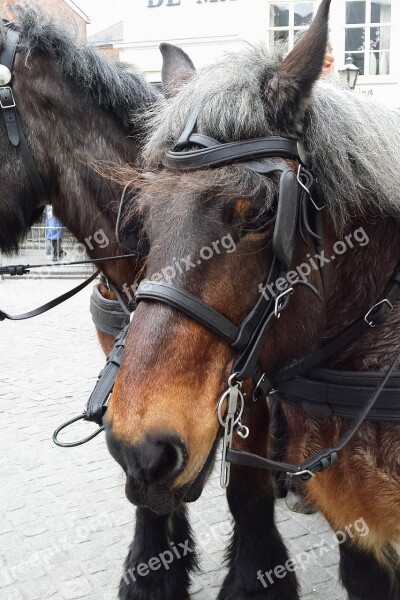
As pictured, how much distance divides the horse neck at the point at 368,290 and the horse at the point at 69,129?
0.97 meters

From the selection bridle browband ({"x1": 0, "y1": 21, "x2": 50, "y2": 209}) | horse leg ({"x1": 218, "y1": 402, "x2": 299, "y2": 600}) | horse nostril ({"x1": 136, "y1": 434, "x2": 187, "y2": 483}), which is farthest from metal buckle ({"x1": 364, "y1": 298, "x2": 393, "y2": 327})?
bridle browband ({"x1": 0, "y1": 21, "x2": 50, "y2": 209})

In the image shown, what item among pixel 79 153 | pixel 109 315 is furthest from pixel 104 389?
pixel 79 153

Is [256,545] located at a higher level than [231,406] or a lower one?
lower

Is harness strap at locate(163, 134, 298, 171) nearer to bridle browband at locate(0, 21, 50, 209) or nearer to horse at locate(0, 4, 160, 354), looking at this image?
horse at locate(0, 4, 160, 354)

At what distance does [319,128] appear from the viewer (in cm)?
183

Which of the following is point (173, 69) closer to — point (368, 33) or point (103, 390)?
point (103, 390)

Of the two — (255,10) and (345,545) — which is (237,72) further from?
(255,10)

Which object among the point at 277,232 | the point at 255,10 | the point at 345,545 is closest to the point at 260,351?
the point at 277,232

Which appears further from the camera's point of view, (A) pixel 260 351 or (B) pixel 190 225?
(A) pixel 260 351

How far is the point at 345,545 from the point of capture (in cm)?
256

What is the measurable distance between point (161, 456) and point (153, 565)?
1.90m

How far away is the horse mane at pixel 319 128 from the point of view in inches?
69.7

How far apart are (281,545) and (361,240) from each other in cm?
176

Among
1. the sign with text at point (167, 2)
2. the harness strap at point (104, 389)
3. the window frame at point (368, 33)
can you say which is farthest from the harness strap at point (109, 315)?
the sign with text at point (167, 2)
